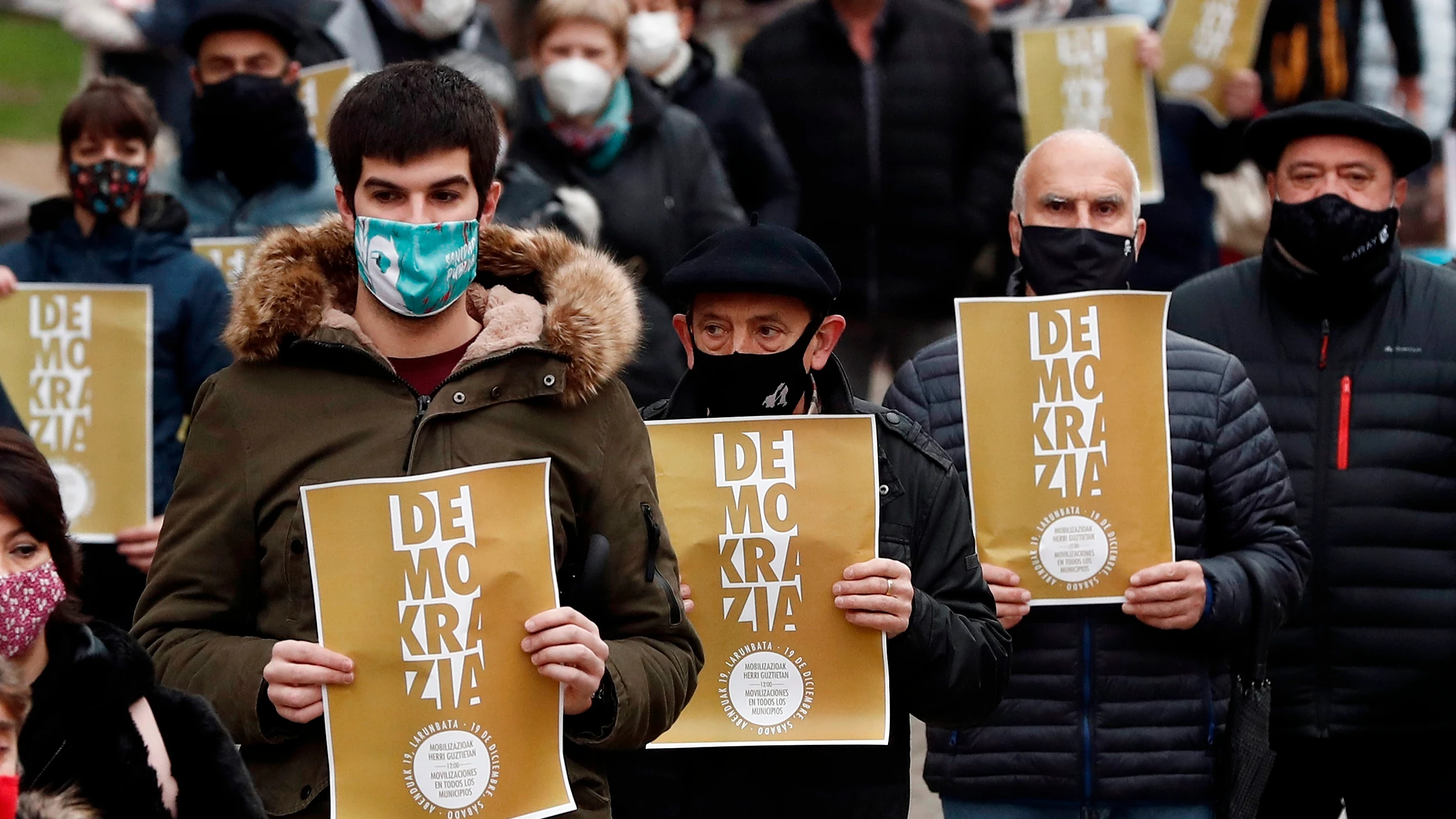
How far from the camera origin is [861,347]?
930 centimetres

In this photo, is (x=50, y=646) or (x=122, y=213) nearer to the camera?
(x=50, y=646)

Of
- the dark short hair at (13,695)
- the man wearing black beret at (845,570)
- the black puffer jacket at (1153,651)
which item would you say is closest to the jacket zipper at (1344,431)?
the black puffer jacket at (1153,651)

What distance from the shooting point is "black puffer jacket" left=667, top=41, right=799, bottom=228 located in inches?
352

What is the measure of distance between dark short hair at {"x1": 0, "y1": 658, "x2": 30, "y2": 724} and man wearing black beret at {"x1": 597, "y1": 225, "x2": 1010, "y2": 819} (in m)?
1.59

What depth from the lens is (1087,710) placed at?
17.1 feet

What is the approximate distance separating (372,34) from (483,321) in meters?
5.00

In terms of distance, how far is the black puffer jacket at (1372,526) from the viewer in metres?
5.77

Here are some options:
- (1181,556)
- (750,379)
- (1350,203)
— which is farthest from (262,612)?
(1350,203)

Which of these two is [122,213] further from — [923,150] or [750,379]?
[923,150]

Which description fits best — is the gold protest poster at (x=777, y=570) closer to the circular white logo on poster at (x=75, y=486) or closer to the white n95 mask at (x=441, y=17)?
the circular white logo on poster at (x=75, y=486)

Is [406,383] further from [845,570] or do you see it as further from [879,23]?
[879,23]

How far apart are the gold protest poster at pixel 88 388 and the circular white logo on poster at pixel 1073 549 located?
8.63 feet

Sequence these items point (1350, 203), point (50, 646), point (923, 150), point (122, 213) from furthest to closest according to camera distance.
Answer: point (923, 150)
point (122, 213)
point (1350, 203)
point (50, 646)

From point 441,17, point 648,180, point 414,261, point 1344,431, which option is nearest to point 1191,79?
point 648,180
